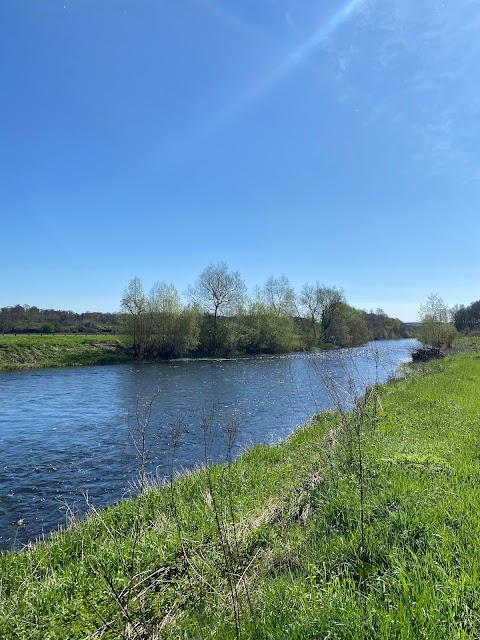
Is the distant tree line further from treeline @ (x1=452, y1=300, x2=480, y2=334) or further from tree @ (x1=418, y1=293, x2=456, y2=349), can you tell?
treeline @ (x1=452, y1=300, x2=480, y2=334)

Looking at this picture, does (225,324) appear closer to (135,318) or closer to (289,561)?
(135,318)

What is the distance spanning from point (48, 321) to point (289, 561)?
3614 inches

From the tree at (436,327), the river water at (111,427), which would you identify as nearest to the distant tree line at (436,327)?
the tree at (436,327)

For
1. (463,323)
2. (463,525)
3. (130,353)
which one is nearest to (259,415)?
(463,525)

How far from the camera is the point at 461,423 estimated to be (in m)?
9.59

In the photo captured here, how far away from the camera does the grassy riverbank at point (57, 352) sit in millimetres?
40906

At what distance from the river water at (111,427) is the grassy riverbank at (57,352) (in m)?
10.4

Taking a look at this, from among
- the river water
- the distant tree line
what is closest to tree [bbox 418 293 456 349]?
the distant tree line

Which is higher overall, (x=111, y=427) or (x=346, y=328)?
(x=346, y=328)

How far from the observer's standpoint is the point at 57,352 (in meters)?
45.6

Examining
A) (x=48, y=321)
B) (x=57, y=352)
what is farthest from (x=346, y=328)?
(x=48, y=321)

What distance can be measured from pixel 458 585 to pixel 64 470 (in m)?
10.7

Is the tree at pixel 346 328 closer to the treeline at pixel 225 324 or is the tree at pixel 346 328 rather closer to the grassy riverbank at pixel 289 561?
the treeline at pixel 225 324

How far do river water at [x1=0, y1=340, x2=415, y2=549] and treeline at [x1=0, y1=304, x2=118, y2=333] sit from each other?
33370mm
